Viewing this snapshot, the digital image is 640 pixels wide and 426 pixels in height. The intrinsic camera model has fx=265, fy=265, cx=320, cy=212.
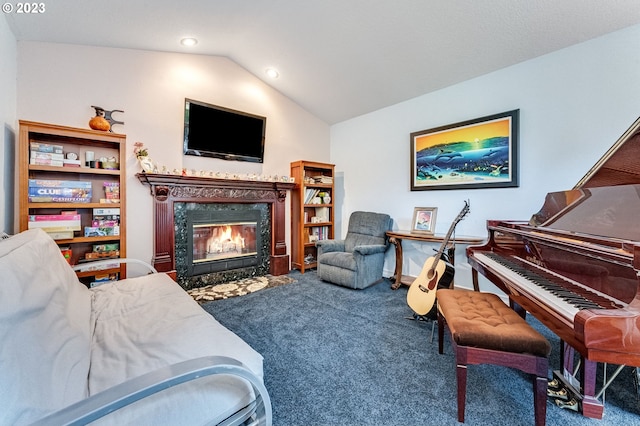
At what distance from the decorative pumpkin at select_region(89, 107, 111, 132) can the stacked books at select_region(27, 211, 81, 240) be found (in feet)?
2.77

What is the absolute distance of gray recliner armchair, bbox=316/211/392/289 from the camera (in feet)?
10.6

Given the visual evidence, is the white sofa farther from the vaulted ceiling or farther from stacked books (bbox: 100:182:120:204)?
the vaulted ceiling

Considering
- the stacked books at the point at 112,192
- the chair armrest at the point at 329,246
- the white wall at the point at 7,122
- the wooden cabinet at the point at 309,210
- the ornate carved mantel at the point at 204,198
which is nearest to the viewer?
the white wall at the point at 7,122

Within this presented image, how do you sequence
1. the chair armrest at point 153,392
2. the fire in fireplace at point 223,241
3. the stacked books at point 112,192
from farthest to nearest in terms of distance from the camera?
1. the fire in fireplace at point 223,241
2. the stacked books at point 112,192
3. the chair armrest at point 153,392

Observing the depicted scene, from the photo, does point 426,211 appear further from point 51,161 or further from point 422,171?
point 51,161

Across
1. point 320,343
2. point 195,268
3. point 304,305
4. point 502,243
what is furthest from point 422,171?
point 195,268

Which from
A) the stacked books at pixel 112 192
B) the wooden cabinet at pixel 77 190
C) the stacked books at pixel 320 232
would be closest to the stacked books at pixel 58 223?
the wooden cabinet at pixel 77 190

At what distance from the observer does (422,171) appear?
3.43 meters

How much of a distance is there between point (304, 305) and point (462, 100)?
9.63 ft

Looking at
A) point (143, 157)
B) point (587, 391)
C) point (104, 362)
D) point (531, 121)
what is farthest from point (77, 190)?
point (531, 121)

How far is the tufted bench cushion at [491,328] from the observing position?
1234 mm

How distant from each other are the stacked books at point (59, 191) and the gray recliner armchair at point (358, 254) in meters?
2.62

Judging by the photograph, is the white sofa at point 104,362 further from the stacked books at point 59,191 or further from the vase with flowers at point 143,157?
the vase with flowers at point 143,157

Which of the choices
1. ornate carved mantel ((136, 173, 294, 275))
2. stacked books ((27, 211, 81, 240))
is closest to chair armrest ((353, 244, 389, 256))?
ornate carved mantel ((136, 173, 294, 275))
